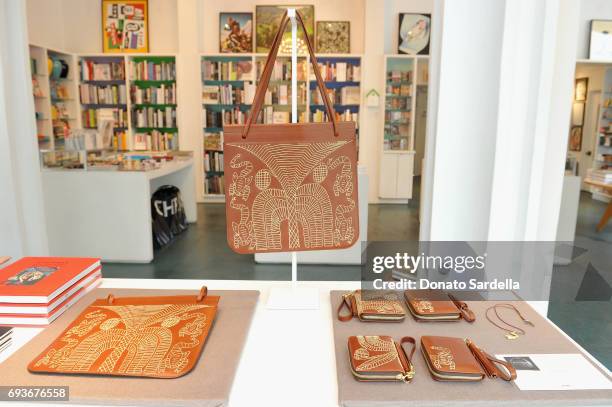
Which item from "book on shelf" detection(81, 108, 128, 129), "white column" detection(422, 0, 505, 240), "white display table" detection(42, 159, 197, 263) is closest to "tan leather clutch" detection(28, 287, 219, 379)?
"white column" detection(422, 0, 505, 240)

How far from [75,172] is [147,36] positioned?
4359 millimetres

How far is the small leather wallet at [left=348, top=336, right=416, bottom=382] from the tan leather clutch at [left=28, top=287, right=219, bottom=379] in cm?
32

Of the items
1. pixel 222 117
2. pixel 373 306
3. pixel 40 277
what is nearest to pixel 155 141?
pixel 222 117

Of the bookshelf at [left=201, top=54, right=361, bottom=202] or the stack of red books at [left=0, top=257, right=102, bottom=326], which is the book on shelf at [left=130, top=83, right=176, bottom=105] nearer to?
the bookshelf at [left=201, top=54, right=361, bottom=202]

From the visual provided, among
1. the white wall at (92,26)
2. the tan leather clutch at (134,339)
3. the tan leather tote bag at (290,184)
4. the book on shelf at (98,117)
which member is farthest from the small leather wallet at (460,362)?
the white wall at (92,26)

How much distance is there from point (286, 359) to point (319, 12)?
7238 mm

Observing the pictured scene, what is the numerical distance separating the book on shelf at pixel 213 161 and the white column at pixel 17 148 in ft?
13.1

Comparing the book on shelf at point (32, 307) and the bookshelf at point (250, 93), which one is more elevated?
the bookshelf at point (250, 93)

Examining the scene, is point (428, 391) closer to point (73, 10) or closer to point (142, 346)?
point (142, 346)

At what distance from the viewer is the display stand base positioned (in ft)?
4.00

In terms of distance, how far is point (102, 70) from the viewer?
23.5ft

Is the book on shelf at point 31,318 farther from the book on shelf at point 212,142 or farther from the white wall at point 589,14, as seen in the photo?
the white wall at point 589,14

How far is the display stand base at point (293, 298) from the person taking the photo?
1.22m

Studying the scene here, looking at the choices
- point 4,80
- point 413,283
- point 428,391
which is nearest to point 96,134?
point 4,80
